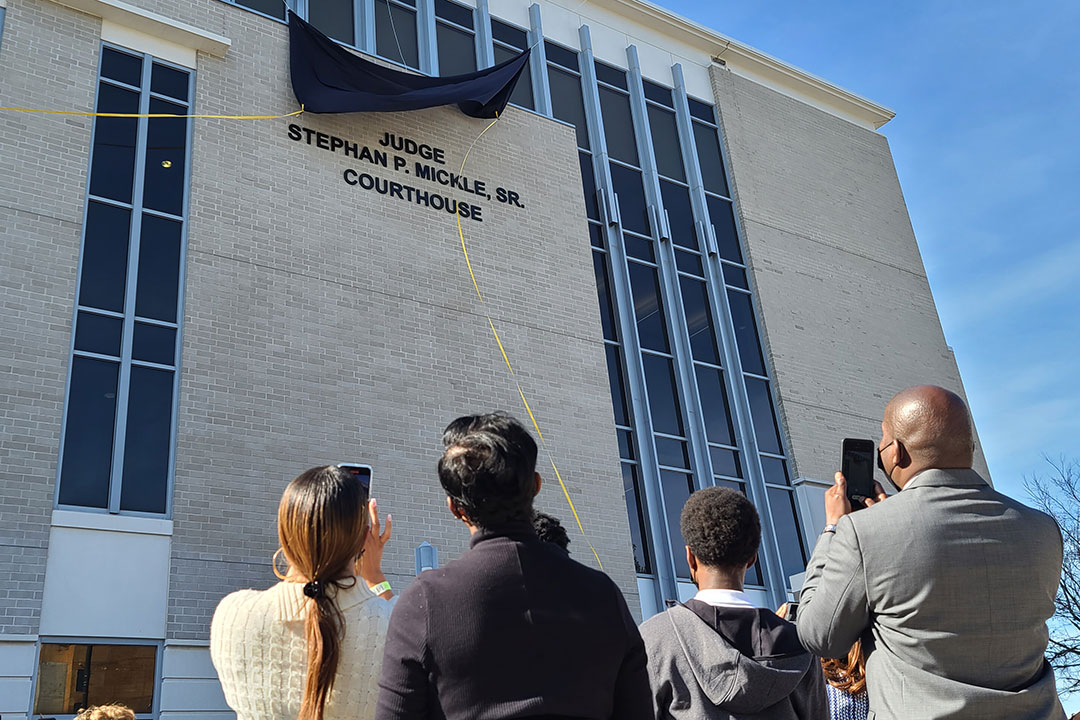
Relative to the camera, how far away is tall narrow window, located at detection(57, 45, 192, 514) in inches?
403

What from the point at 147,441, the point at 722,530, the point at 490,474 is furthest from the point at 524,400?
the point at 490,474

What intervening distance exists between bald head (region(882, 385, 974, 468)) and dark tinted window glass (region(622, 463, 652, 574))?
10974 mm

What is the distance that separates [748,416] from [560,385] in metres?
4.19

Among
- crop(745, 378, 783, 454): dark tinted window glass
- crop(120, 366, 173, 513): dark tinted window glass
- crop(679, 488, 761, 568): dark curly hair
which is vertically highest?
crop(745, 378, 783, 454): dark tinted window glass

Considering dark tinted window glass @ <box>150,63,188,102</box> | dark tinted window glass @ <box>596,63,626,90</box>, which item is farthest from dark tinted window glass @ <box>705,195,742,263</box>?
dark tinted window glass @ <box>150,63,188,102</box>

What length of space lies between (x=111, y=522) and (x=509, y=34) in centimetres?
1120

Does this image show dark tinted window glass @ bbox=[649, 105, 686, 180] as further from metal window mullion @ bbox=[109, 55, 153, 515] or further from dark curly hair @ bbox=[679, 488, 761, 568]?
dark curly hair @ bbox=[679, 488, 761, 568]

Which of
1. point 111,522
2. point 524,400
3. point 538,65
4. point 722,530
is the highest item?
point 538,65

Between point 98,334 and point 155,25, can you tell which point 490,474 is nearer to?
point 98,334

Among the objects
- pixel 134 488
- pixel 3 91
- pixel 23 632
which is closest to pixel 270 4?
pixel 3 91

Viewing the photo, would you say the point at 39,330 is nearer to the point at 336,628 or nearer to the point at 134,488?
the point at 134,488

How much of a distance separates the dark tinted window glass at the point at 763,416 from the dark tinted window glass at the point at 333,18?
9059 millimetres

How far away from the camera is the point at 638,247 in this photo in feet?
54.6

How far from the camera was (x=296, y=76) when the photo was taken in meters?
13.2
